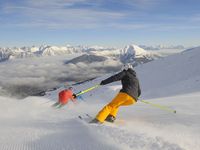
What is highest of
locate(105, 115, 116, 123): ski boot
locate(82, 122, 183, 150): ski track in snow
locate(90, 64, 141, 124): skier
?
locate(90, 64, 141, 124): skier

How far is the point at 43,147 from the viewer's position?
6523mm

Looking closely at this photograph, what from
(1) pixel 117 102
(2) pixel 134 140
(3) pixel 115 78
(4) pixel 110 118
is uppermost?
(3) pixel 115 78

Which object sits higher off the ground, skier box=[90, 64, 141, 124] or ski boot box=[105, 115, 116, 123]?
skier box=[90, 64, 141, 124]

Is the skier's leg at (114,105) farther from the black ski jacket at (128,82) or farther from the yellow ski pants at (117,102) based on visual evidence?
the black ski jacket at (128,82)

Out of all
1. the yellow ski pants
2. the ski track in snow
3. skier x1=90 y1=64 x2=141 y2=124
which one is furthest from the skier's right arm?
the ski track in snow

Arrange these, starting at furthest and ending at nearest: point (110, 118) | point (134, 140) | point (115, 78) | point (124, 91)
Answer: point (124, 91) < point (115, 78) < point (110, 118) < point (134, 140)

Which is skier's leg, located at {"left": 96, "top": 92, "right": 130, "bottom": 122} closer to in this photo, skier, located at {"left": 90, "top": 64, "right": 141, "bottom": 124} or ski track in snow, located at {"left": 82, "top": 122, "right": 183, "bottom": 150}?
skier, located at {"left": 90, "top": 64, "right": 141, "bottom": 124}

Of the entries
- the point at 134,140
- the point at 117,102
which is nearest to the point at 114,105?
the point at 117,102

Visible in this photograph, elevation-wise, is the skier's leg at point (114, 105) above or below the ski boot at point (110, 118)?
above

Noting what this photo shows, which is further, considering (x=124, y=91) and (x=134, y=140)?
(x=124, y=91)

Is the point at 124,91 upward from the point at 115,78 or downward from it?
downward

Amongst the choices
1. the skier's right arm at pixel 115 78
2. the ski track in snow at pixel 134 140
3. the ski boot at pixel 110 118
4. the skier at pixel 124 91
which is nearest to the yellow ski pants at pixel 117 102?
the skier at pixel 124 91

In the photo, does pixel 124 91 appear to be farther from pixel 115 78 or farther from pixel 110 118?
pixel 110 118

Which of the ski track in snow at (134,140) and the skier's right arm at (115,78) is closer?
the ski track in snow at (134,140)
